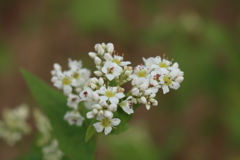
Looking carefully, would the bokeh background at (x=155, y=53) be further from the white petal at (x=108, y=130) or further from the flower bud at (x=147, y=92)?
the white petal at (x=108, y=130)

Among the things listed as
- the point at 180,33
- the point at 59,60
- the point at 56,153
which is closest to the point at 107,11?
the point at 59,60

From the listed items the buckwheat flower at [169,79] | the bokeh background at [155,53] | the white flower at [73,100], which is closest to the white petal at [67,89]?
the white flower at [73,100]

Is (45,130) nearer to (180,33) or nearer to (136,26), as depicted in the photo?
(180,33)

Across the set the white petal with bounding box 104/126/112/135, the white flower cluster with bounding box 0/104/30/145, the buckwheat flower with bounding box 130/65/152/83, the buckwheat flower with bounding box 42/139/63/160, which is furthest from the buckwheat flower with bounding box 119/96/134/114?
the white flower cluster with bounding box 0/104/30/145

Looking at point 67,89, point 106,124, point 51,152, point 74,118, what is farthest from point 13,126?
point 106,124

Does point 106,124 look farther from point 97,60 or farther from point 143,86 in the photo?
point 97,60
